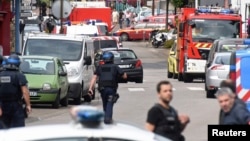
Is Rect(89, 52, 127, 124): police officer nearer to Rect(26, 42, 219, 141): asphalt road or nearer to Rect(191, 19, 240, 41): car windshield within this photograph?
Rect(26, 42, 219, 141): asphalt road

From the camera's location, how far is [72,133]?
735cm

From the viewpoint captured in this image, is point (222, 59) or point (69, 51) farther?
point (222, 59)

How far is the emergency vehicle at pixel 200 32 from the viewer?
126 feet

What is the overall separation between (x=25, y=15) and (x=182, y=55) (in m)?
6.65

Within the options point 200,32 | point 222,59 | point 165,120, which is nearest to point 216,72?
point 222,59

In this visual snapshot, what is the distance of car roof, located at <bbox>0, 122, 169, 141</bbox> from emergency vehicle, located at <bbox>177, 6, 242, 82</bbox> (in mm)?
30644

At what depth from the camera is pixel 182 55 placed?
3991 cm

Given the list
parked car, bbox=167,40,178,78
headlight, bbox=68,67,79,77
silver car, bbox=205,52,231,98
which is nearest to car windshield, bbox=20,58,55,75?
headlight, bbox=68,67,79,77

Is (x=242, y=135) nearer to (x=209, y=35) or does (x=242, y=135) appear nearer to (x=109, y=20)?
(x=209, y=35)

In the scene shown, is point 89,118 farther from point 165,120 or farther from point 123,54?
point 123,54

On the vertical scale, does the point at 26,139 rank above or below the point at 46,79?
above

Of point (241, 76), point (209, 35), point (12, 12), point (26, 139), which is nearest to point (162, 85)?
point (26, 139)

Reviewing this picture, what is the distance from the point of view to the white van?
28734 mm

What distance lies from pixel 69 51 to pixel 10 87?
1423cm
